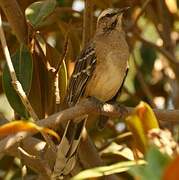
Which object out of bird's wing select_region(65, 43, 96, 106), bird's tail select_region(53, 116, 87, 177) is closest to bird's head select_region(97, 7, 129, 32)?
bird's wing select_region(65, 43, 96, 106)

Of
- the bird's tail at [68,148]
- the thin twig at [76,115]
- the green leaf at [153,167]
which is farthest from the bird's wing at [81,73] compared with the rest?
the green leaf at [153,167]

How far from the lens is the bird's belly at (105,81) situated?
11.6 ft

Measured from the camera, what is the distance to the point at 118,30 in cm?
376

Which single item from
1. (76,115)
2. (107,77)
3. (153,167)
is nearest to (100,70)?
(107,77)

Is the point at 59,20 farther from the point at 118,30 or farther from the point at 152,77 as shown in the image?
the point at 152,77

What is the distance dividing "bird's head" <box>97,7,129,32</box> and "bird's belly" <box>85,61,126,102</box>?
0.32 m

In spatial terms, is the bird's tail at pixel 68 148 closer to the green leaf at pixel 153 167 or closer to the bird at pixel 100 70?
the bird at pixel 100 70

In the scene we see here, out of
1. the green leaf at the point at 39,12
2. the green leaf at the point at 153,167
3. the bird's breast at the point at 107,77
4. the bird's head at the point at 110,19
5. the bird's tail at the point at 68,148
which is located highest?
the green leaf at the point at 153,167

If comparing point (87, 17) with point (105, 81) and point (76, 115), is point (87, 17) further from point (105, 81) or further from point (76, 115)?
point (76, 115)

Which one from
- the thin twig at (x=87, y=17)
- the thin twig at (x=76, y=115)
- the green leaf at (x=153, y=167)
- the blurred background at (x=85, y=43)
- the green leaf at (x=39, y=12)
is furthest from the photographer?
the thin twig at (x=87, y=17)

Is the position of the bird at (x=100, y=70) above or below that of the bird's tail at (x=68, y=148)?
above

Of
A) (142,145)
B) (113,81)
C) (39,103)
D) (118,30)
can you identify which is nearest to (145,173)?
(142,145)

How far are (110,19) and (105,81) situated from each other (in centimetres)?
44

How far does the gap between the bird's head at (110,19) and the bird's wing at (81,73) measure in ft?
0.77
